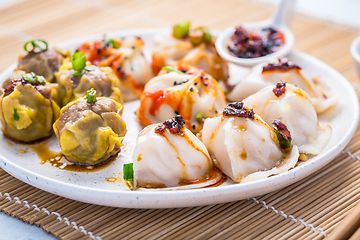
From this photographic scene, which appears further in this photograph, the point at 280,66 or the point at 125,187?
the point at 280,66

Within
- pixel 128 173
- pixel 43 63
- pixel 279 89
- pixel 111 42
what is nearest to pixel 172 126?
pixel 128 173

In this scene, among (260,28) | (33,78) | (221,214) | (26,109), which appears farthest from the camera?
(260,28)

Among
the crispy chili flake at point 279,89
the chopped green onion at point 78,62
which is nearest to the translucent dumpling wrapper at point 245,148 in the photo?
the crispy chili flake at point 279,89

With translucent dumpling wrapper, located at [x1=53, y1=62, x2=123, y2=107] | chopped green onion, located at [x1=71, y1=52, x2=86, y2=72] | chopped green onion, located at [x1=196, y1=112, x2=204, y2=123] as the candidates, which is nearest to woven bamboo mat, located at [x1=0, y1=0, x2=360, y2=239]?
translucent dumpling wrapper, located at [x1=53, y1=62, x2=123, y2=107]

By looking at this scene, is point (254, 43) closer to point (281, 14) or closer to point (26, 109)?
point (281, 14)

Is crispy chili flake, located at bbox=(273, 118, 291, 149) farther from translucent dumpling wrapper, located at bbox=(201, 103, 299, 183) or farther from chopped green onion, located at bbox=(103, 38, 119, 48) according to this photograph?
chopped green onion, located at bbox=(103, 38, 119, 48)

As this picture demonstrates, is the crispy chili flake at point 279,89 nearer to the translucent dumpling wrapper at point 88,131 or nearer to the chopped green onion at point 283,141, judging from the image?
the chopped green onion at point 283,141

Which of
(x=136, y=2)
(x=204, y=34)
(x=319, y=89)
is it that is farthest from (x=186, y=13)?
(x=319, y=89)
